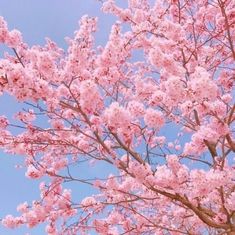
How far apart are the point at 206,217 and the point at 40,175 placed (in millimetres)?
2914

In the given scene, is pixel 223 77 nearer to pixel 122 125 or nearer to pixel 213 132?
pixel 213 132

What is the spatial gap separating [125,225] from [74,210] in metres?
2.08

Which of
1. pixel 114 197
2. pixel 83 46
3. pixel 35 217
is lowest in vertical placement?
pixel 35 217

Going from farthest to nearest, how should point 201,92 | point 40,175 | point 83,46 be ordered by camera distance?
point 40,175 → point 83,46 → point 201,92

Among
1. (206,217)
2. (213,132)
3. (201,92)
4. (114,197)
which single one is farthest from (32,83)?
(114,197)

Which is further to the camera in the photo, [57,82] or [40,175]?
[40,175]

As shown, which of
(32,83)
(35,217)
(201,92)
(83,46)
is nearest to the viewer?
(201,92)

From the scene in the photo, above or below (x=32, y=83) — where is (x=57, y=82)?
above

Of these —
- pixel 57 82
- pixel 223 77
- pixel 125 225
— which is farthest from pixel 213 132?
pixel 125 225

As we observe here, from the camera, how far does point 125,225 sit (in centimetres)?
998

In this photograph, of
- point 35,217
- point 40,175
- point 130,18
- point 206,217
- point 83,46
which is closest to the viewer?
point 206,217

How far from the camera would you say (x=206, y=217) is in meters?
6.38

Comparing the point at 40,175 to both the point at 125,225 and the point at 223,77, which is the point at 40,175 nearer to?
the point at 125,225

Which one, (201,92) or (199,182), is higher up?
(201,92)
